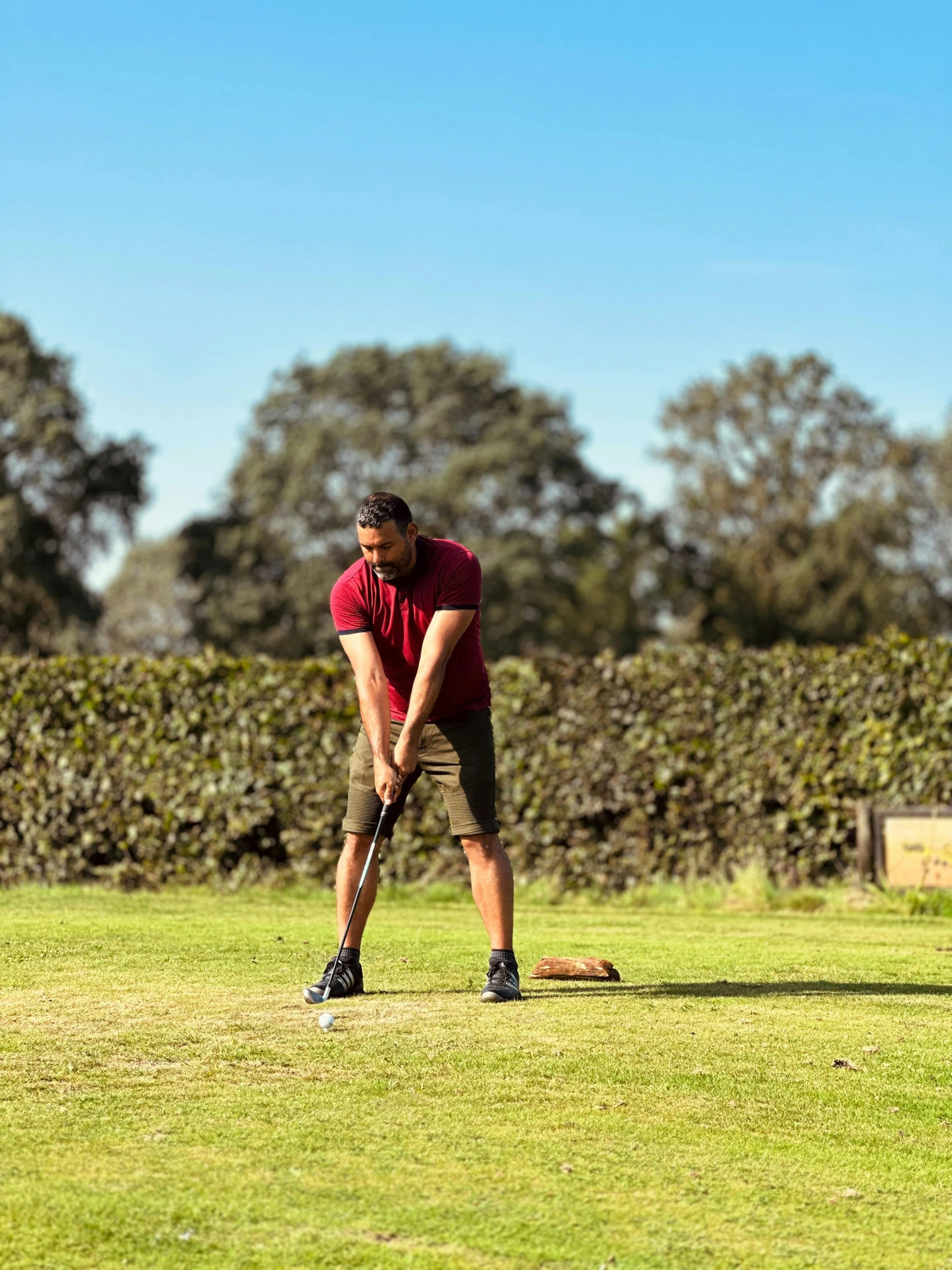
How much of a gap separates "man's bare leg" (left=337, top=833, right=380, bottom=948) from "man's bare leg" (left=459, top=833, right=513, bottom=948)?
2.6 inches

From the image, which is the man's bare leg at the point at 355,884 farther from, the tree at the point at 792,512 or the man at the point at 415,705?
the tree at the point at 792,512

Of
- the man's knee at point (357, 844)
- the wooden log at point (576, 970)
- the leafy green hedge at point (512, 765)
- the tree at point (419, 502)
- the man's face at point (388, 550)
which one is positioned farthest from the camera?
the tree at point (419, 502)

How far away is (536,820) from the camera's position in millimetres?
11977

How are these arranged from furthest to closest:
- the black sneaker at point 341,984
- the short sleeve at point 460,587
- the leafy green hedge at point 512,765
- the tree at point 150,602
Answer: the tree at point 150,602 → the leafy green hedge at point 512,765 → the short sleeve at point 460,587 → the black sneaker at point 341,984

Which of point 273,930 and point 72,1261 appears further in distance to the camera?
point 273,930

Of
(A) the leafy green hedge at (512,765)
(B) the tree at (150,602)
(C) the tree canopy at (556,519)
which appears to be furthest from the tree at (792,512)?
(A) the leafy green hedge at (512,765)

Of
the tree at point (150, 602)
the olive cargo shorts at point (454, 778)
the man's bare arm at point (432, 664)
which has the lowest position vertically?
the olive cargo shorts at point (454, 778)

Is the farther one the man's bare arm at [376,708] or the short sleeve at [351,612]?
the short sleeve at [351,612]

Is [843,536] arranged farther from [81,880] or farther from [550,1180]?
[550,1180]

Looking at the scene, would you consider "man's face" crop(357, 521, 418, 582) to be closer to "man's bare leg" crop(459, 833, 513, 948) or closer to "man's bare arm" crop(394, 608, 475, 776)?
"man's bare arm" crop(394, 608, 475, 776)

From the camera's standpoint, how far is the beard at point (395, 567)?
231 inches

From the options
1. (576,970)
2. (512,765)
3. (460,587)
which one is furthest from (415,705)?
(512,765)

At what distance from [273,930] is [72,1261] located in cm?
508

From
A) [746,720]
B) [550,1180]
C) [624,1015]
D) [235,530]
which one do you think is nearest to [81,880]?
[746,720]
